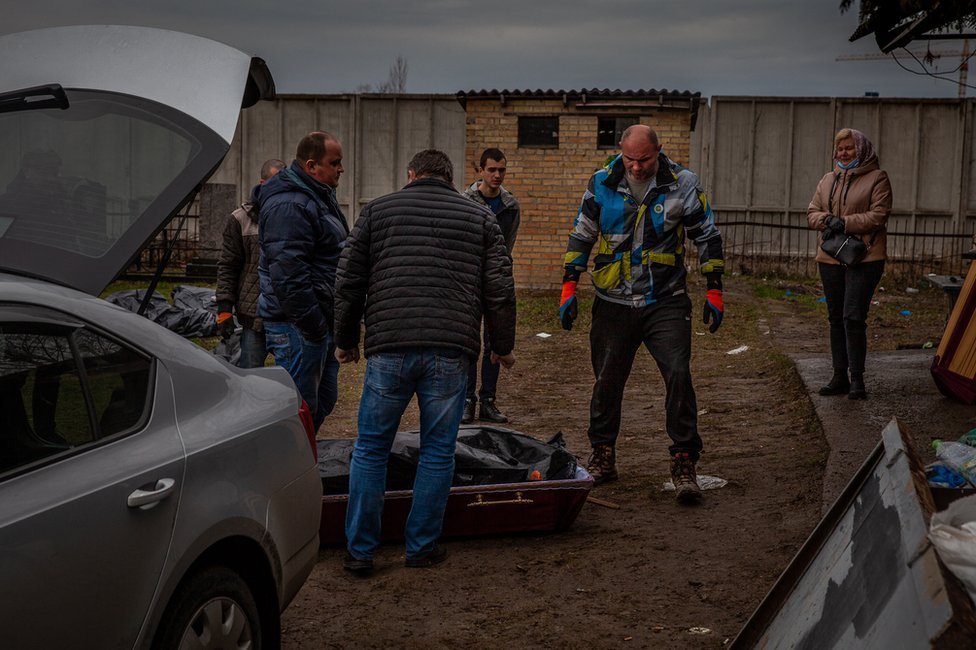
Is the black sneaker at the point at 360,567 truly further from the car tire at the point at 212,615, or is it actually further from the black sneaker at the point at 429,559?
the car tire at the point at 212,615

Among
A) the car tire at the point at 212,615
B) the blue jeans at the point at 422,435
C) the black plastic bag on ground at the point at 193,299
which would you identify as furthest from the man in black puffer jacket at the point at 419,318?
the black plastic bag on ground at the point at 193,299

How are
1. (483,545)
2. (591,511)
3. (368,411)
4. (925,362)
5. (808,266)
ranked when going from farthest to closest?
1. (808,266)
2. (925,362)
3. (591,511)
4. (483,545)
5. (368,411)

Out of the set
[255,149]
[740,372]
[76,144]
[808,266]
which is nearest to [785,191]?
[808,266]

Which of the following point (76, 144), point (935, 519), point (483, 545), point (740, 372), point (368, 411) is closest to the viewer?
point (935, 519)

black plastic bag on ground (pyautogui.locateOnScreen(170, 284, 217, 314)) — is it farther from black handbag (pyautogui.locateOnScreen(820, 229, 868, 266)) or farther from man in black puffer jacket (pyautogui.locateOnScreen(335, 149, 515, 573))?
man in black puffer jacket (pyautogui.locateOnScreen(335, 149, 515, 573))

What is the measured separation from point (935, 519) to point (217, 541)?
1.99 meters

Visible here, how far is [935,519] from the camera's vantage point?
2.64m

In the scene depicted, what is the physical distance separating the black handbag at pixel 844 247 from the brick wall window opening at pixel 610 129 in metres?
13.2

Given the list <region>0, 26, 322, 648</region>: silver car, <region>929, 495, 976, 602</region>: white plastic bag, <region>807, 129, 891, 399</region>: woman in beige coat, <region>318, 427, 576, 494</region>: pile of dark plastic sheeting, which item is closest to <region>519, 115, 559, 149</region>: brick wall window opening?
<region>807, 129, 891, 399</region>: woman in beige coat

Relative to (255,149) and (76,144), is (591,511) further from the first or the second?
(255,149)

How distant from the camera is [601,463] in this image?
7.01 meters

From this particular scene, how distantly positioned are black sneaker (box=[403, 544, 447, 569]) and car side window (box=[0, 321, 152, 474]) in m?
2.54

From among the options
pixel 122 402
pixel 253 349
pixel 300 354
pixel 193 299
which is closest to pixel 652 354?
pixel 300 354

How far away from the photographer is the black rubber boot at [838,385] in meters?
8.59
